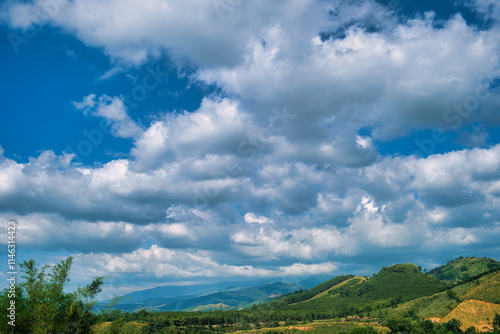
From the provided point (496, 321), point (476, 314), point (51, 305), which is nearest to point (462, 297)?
point (476, 314)

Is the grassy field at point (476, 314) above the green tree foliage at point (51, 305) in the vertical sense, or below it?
below

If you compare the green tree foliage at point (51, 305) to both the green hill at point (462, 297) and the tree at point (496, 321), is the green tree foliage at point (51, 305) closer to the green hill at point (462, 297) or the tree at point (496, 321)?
the tree at point (496, 321)

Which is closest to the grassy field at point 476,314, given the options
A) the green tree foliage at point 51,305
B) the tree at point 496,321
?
the tree at point 496,321

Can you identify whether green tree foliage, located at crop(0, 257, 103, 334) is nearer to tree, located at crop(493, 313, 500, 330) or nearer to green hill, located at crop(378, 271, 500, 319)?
tree, located at crop(493, 313, 500, 330)

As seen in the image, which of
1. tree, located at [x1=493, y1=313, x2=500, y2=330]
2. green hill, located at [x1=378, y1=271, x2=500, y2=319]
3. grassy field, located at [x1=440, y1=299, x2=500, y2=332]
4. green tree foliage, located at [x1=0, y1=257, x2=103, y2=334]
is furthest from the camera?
green hill, located at [x1=378, y1=271, x2=500, y2=319]

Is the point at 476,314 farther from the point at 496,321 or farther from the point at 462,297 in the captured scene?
the point at 462,297

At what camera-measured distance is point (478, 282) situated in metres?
173

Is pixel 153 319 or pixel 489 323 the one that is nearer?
pixel 489 323

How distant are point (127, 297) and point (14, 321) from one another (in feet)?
40.7

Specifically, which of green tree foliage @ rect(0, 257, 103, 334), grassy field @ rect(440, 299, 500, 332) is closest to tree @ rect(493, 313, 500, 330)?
grassy field @ rect(440, 299, 500, 332)

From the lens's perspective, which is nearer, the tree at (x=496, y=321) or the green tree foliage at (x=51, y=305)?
the green tree foliage at (x=51, y=305)

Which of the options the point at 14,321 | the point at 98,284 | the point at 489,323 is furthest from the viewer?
the point at 489,323

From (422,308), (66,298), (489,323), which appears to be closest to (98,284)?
(66,298)

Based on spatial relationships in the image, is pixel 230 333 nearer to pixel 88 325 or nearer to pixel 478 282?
pixel 478 282
